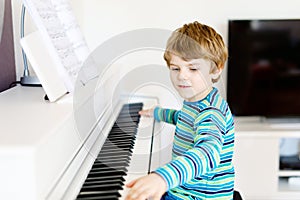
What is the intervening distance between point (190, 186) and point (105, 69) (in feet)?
2.70

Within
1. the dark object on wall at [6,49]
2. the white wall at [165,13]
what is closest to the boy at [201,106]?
the dark object on wall at [6,49]

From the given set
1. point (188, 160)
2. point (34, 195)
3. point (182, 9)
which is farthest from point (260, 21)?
point (34, 195)

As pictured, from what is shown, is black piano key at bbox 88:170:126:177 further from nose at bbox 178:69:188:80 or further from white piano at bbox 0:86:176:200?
nose at bbox 178:69:188:80

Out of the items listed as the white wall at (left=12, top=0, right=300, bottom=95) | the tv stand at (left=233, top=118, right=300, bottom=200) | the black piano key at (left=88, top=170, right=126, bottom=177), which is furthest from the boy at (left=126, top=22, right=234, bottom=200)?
the white wall at (left=12, top=0, right=300, bottom=95)

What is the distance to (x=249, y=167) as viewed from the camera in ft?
7.86

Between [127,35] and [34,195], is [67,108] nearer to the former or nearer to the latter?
[34,195]

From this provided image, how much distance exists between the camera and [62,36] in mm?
1331

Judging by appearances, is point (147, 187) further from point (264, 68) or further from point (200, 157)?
point (264, 68)

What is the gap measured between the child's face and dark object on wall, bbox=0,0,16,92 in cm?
72

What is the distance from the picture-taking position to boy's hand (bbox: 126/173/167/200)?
81 cm

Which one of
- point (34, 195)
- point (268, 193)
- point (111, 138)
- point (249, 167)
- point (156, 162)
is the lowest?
point (268, 193)

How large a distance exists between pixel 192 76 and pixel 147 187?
1.34 feet

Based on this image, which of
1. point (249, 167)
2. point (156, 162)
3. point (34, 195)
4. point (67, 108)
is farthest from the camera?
point (249, 167)

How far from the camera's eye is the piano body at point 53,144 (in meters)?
0.76
